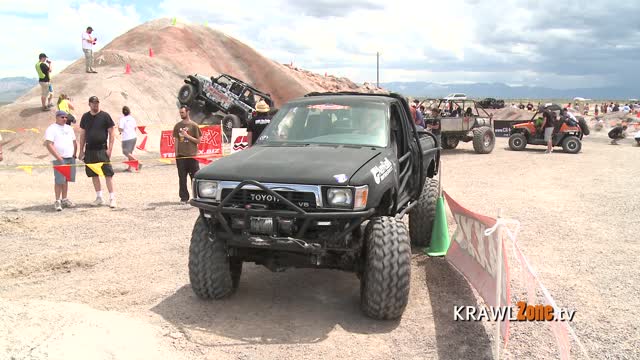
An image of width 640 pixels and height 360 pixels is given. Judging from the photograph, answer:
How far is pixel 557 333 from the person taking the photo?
143 inches

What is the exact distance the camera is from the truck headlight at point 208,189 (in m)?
4.74

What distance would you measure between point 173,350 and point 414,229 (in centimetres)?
379

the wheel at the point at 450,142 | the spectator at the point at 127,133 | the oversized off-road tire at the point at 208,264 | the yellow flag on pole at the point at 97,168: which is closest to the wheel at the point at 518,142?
the wheel at the point at 450,142

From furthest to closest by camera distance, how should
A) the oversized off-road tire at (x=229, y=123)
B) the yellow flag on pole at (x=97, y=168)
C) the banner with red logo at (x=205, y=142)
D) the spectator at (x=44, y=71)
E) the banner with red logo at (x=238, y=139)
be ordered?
1. the oversized off-road tire at (x=229, y=123)
2. the spectator at (x=44, y=71)
3. the banner with red logo at (x=205, y=142)
4. the banner with red logo at (x=238, y=139)
5. the yellow flag on pole at (x=97, y=168)

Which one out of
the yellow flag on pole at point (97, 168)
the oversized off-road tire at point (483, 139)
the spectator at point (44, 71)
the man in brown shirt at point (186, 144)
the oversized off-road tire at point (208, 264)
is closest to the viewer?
the oversized off-road tire at point (208, 264)

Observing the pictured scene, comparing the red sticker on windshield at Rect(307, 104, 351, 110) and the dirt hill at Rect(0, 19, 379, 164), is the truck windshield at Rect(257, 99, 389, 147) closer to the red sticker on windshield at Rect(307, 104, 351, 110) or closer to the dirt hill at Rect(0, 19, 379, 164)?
the red sticker on windshield at Rect(307, 104, 351, 110)

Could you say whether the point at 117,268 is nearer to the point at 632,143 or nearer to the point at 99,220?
the point at 99,220

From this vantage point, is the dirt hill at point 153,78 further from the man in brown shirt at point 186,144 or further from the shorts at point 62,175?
the man in brown shirt at point 186,144

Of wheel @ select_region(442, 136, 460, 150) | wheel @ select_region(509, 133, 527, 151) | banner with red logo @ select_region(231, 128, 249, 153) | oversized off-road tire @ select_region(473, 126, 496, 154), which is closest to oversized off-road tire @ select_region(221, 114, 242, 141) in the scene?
banner with red logo @ select_region(231, 128, 249, 153)

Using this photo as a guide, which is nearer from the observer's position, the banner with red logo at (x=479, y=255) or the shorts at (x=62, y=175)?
the banner with red logo at (x=479, y=255)

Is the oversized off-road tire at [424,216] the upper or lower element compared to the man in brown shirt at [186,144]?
lower

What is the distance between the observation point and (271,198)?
4496mm

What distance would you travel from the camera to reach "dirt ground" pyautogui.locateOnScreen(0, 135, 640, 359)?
4.12 m

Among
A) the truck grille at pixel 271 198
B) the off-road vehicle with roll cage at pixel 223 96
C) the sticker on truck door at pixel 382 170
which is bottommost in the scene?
the truck grille at pixel 271 198
